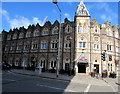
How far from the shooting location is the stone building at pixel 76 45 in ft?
68.0

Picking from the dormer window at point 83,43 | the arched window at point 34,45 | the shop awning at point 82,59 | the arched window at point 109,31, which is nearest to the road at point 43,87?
the shop awning at point 82,59

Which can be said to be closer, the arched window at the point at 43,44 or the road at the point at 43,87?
the road at the point at 43,87

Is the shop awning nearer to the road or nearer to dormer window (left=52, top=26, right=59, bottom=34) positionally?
dormer window (left=52, top=26, right=59, bottom=34)

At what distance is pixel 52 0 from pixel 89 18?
478 inches

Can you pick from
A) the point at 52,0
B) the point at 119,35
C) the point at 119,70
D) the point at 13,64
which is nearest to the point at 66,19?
the point at 52,0

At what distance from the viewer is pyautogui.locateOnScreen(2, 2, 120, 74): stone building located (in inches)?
816

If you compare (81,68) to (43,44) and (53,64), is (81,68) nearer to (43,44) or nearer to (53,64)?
(53,64)

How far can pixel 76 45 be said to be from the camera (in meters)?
21.1

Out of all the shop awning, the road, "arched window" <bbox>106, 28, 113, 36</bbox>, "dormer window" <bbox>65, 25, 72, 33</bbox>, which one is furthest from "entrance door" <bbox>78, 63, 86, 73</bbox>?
"arched window" <bbox>106, 28, 113, 36</bbox>

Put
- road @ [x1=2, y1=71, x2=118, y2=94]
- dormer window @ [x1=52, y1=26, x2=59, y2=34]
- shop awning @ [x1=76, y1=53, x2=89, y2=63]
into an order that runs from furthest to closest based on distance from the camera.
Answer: dormer window @ [x1=52, y1=26, x2=59, y2=34], shop awning @ [x1=76, y1=53, x2=89, y2=63], road @ [x1=2, y1=71, x2=118, y2=94]

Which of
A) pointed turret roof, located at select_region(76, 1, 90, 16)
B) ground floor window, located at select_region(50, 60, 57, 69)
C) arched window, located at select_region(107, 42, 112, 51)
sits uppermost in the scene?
pointed turret roof, located at select_region(76, 1, 90, 16)

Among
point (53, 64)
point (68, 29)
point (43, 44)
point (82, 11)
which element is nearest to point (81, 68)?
point (53, 64)

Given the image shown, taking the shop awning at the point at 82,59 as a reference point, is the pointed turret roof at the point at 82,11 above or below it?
above

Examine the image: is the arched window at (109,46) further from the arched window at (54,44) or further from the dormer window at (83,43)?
the arched window at (54,44)
